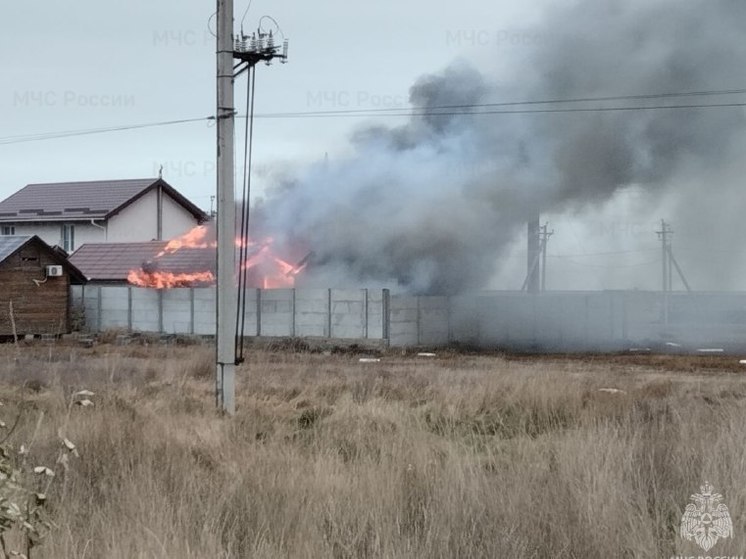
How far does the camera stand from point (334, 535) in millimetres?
5207

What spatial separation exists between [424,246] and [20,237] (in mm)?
15947

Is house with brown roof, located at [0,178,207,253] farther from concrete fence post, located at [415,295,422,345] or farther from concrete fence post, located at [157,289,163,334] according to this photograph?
concrete fence post, located at [415,295,422,345]

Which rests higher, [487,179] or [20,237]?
[487,179]

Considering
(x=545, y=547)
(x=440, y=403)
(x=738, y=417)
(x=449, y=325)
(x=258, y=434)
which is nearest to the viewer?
(x=545, y=547)

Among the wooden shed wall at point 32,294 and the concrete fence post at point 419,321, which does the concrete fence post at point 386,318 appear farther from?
the wooden shed wall at point 32,294

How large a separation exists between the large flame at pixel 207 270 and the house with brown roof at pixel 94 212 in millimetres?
9044

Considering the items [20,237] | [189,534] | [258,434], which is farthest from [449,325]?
[189,534]

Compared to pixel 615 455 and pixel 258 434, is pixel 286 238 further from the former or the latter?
pixel 615 455

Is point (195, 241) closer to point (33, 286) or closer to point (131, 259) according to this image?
point (131, 259)

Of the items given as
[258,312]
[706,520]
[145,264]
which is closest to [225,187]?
[706,520]

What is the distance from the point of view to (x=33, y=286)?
1324 inches

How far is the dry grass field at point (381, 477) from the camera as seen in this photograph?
5070 mm

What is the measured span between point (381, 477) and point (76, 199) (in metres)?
47.1

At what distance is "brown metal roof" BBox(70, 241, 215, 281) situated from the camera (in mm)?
37875
